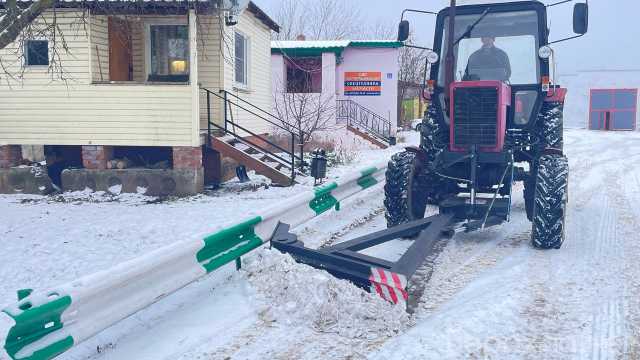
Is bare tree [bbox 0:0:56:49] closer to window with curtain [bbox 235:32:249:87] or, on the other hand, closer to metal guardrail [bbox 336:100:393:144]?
window with curtain [bbox 235:32:249:87]

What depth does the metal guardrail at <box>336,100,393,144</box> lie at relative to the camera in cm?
2420

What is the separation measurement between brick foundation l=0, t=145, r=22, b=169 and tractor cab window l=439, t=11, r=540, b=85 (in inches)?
354

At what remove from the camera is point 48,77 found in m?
11.5

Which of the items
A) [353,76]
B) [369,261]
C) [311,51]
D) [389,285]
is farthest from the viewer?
[353,76]

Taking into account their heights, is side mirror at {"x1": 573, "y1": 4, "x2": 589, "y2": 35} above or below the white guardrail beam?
above

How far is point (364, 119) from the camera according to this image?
2575cm

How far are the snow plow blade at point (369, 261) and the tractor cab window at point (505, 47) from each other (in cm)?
271

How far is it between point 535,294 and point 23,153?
1056 cm

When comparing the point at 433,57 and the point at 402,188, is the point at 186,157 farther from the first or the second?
the point at 402,188

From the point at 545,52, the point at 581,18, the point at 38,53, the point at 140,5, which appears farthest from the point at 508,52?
the point at 38,53

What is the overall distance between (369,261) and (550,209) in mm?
2589

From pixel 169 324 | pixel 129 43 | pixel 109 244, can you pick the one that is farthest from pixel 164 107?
pixel 169 324

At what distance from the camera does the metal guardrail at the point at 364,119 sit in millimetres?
24203

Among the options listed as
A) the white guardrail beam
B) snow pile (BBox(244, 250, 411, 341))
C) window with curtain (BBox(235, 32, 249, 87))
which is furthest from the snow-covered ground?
window with curtain (BBox(235, 32, 249, 87))
